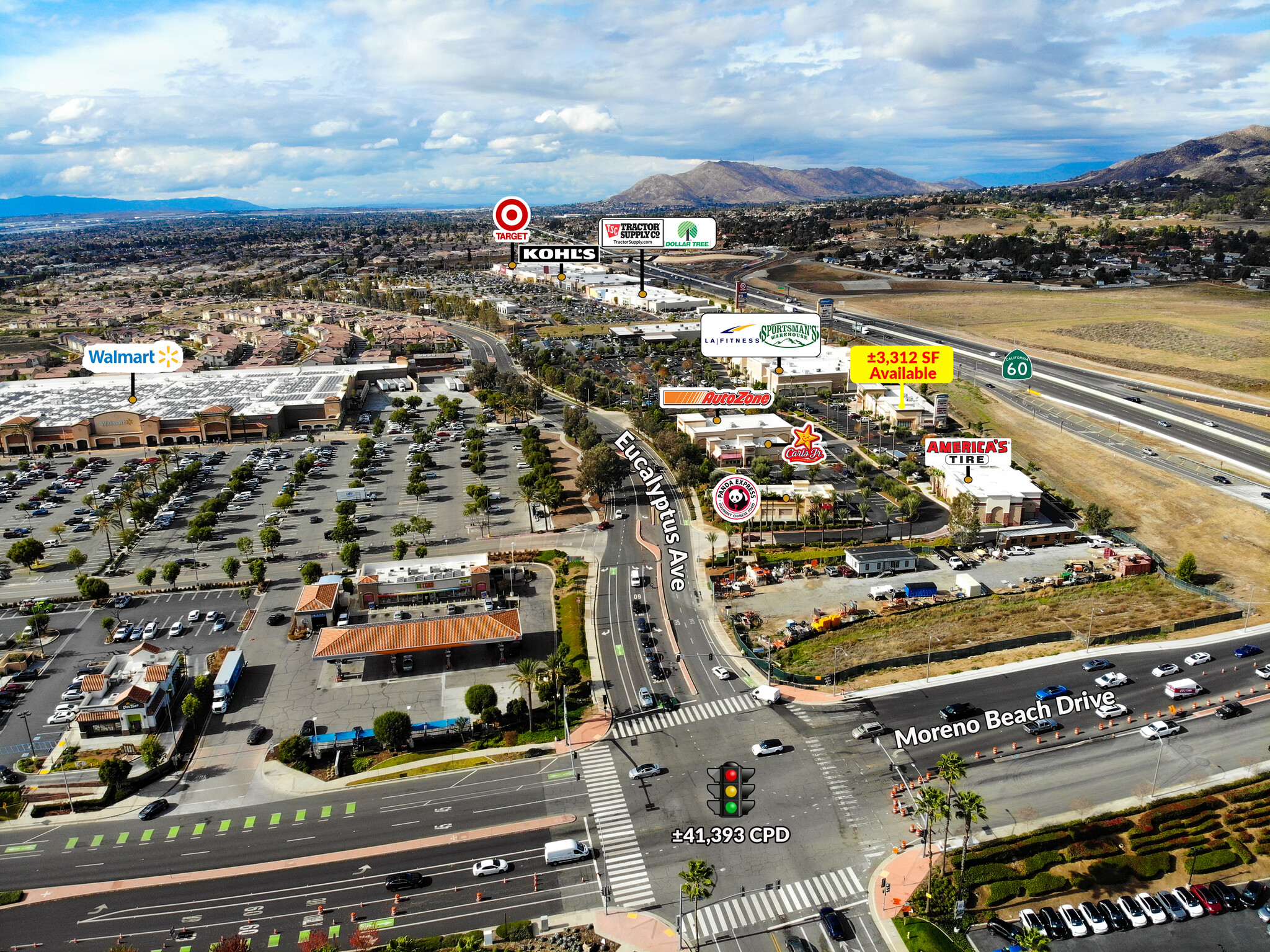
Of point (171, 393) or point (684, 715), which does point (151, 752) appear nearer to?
point (684, 715)

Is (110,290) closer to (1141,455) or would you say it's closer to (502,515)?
(502,515)

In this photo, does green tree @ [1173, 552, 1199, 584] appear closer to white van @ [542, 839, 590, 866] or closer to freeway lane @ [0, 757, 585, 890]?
freeway lane @ [0, 757, 585, 890]

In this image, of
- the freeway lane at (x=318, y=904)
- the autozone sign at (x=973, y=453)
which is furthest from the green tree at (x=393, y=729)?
the autozone sign at (x=973, y=453)

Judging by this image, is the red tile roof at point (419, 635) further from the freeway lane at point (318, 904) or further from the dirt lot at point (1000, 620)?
the dirt lot at point (1000, 620)

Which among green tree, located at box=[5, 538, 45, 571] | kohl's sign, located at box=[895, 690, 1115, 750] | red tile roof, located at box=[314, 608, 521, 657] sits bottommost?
kohl's sign, located at box=[895, 690, 1115, 750]

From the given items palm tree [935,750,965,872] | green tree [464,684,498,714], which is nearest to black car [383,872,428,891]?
green tree [464,684,498,714]

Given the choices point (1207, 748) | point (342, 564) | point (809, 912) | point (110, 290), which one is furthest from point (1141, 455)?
point (110, 290)

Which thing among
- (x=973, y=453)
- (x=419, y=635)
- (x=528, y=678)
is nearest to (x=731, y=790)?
(x=528, y=678)
